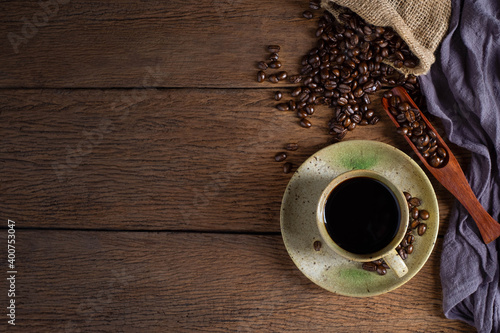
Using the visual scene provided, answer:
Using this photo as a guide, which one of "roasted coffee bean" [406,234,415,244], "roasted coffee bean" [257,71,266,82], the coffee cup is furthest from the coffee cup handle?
"roasted coffee bean" [257,71,266,82]

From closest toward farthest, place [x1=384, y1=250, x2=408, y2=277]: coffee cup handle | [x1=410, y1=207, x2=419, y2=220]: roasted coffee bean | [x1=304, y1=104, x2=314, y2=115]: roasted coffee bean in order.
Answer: [x1=384, y1=250, x2=408, y2=277]: coffee cup handle, [x1=410, y1=207, x2=419, y2=220]: roasted coffee bean, [x1=304, y1=104, x2=314, y2=115]: roasted coffee bean

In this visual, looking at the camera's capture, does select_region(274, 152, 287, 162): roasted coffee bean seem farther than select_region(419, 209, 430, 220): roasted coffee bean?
Yes

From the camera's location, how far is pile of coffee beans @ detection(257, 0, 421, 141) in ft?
3.84

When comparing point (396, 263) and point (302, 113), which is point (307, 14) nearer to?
point (302, 113)

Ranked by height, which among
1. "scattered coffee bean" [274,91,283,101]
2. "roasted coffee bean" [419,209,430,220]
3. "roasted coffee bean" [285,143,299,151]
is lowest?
"roasted coffee bean" [419,209,430,220]

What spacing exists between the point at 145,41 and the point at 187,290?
2.49 ft

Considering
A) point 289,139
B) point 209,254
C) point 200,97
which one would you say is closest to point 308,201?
point 289,139

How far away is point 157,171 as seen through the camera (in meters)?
1.28

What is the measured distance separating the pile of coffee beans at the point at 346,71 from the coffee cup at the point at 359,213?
20 cm

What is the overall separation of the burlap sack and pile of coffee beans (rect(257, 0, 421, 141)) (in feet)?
0.09

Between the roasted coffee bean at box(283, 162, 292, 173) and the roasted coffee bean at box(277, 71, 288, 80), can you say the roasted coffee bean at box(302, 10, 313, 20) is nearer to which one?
the roasted coffee bean at box(277, 71, 288, 80)

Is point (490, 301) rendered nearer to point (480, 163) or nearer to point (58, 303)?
point (480, 163)

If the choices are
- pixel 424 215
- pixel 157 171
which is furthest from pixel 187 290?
pixel 424 215

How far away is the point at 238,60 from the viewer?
1.26 meters
